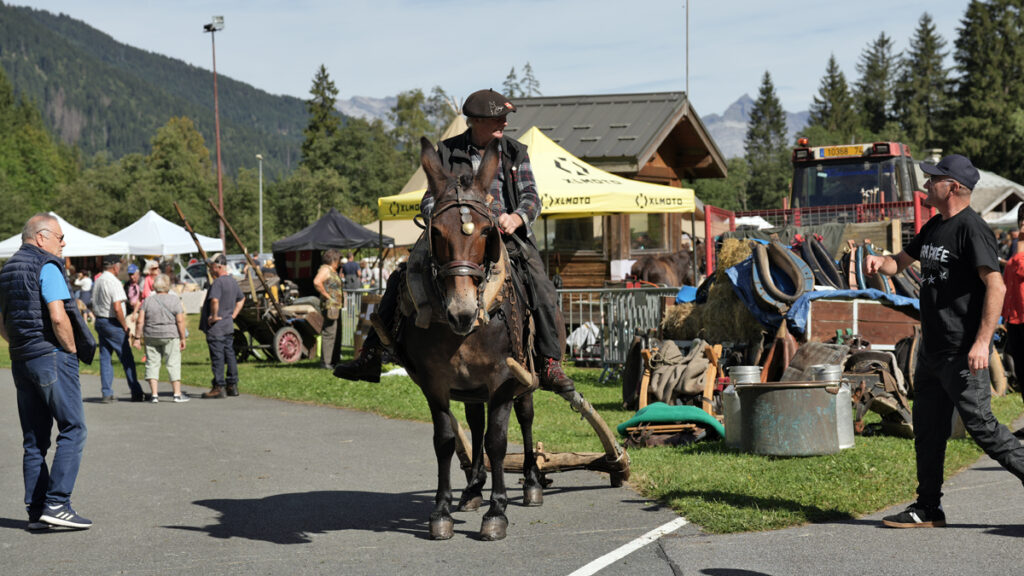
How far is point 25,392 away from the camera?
7.53 metres

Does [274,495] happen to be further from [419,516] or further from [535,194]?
[535,194]

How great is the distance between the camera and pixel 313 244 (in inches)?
1108

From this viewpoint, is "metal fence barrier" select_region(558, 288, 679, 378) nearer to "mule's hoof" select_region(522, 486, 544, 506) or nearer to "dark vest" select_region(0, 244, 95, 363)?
"mule's hoof" select_region(522, 486, 544, 506)

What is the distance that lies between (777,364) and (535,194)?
629 cm

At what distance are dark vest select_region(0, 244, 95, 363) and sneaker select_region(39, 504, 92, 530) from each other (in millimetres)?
1024

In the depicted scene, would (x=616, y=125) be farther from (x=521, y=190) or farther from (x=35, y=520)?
(x=35, y=520)

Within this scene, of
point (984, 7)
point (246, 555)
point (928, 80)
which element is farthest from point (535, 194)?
point (928, 80)

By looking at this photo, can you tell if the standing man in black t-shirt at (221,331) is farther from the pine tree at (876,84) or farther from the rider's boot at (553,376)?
the pine tree at (876,84)

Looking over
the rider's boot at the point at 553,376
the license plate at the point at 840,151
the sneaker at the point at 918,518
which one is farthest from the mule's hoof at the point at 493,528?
the license plate at the point at 840,151

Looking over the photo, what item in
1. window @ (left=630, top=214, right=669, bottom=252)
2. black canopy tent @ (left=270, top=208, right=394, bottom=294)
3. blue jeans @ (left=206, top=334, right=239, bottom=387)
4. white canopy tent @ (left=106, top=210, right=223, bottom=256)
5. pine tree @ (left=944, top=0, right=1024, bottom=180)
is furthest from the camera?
pine tree @ (left=944, top=0, right=1024, bottom=180)

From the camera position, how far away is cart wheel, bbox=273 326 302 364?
21188mm

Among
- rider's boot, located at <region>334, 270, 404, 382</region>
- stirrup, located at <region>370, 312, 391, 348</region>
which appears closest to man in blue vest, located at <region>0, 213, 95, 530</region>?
rider's boot, located at <region>334, 270, 404, 382</region>

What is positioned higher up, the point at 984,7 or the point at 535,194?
the point at 984,7

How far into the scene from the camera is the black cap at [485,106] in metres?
7.08
